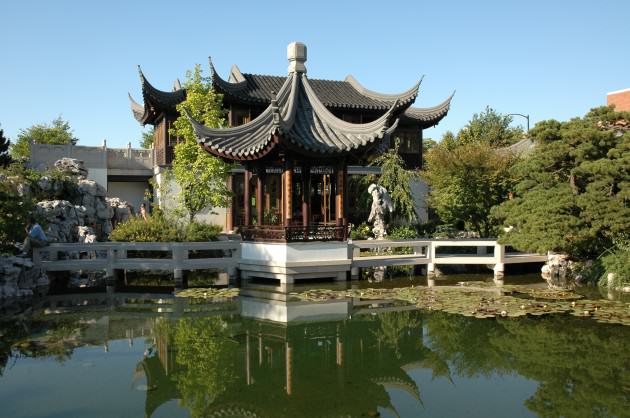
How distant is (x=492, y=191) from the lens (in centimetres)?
1731

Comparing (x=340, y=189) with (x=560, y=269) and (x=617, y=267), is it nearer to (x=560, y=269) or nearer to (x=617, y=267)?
(x=560, y=269)

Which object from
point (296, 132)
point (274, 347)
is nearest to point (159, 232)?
point (296, 132)

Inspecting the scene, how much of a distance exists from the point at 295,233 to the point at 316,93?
10277 millimetres

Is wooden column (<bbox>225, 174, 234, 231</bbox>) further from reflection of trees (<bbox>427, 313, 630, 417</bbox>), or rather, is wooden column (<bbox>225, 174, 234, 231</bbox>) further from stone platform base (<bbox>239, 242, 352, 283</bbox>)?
reflection of trees (<bbox>427, 313, 630, 417</bbox>)

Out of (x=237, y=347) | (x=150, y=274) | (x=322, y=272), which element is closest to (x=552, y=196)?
(x=322, y=272)

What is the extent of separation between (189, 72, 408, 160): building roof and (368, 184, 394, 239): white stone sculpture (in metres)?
4.26

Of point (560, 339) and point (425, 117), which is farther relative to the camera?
point (425, 117)

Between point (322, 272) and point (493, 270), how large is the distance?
5.38 m

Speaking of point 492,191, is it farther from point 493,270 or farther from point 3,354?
point 3,354

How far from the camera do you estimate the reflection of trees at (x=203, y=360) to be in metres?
5.31

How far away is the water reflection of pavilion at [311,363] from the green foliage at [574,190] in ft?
16.6

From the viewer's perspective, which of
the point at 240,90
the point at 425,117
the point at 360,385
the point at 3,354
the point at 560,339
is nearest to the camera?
the point at 360,385

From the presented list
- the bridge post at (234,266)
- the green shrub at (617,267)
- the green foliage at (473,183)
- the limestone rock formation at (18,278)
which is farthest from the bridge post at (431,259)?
the limestone rock formation at (18,278)

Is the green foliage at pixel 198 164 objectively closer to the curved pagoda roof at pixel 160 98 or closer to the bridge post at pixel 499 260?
the curved pagoda roof at pixel 160 98
